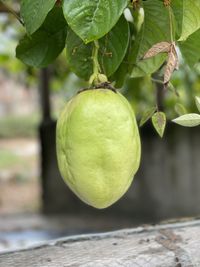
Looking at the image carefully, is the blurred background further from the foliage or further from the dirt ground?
the foliage

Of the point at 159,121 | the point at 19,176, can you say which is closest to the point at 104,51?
the point at 159,121

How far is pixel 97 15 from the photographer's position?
0.72 m

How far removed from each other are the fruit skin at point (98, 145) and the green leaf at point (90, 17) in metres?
0.10

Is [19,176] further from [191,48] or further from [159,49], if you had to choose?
[159,49]

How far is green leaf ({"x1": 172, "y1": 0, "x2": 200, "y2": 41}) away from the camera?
80 centimetres

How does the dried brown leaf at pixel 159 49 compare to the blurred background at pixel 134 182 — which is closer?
the dried brown leaf at pixel 159 49

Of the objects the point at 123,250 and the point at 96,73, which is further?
the point at 123,250

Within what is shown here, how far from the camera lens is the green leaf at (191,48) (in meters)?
0.91

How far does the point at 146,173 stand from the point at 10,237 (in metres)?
1.02

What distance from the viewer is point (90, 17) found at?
28.5 inches

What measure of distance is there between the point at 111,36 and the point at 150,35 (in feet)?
0.24

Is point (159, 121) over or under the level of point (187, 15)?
under

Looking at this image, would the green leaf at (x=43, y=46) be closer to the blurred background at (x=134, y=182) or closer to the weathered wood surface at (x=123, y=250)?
the weathered wood surface at (x=123, y=250)

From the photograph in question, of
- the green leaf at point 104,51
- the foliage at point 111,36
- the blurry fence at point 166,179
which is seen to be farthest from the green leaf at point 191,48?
the blurry fence at point 166,179
